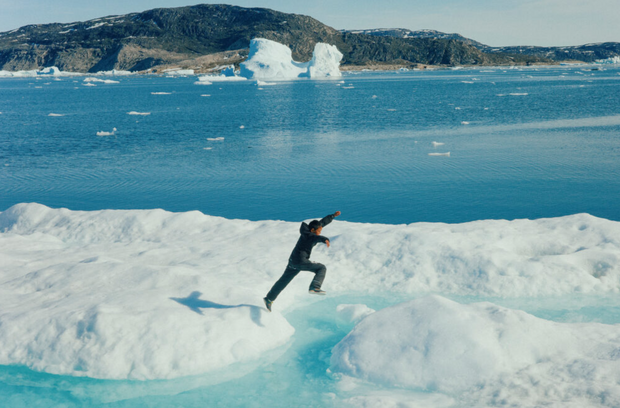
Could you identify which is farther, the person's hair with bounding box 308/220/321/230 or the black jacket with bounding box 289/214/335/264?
the black jacket with bounding box 289/214/335/264

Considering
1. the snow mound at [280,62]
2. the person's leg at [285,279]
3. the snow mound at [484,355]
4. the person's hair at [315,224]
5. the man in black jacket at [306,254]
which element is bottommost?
the snow mound at [484,355]

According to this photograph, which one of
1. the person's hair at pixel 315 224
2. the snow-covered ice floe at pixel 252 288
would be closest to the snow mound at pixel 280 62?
the snow-covered ice floe at pixel 252 288

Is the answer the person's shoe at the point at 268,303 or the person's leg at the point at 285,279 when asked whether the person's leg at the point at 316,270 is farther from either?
the person's shoe at the point at 268,303

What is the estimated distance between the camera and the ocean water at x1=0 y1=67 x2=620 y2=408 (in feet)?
25.0

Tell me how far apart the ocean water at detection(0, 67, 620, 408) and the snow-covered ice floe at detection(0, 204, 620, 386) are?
42 centimetres

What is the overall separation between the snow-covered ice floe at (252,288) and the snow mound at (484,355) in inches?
1.1

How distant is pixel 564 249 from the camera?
12070 millimetres

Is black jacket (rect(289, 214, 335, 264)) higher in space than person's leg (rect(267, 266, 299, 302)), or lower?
higher

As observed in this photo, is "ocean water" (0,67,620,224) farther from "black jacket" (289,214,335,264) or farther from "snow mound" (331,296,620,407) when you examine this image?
"snow mound" (331,296,620,407)

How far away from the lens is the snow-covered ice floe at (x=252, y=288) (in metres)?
7.50

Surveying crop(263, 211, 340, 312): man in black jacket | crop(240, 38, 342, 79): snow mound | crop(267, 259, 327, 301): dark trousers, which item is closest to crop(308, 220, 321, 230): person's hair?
crop(263, 211, 340, 312): man in black jacket

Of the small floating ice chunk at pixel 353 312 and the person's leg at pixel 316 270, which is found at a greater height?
the person's leg at pixel 316 270

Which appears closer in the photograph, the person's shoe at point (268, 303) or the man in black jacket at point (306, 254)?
the man in black jacket at point (306, 254)

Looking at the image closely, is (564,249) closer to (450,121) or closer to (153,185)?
(153,185)
